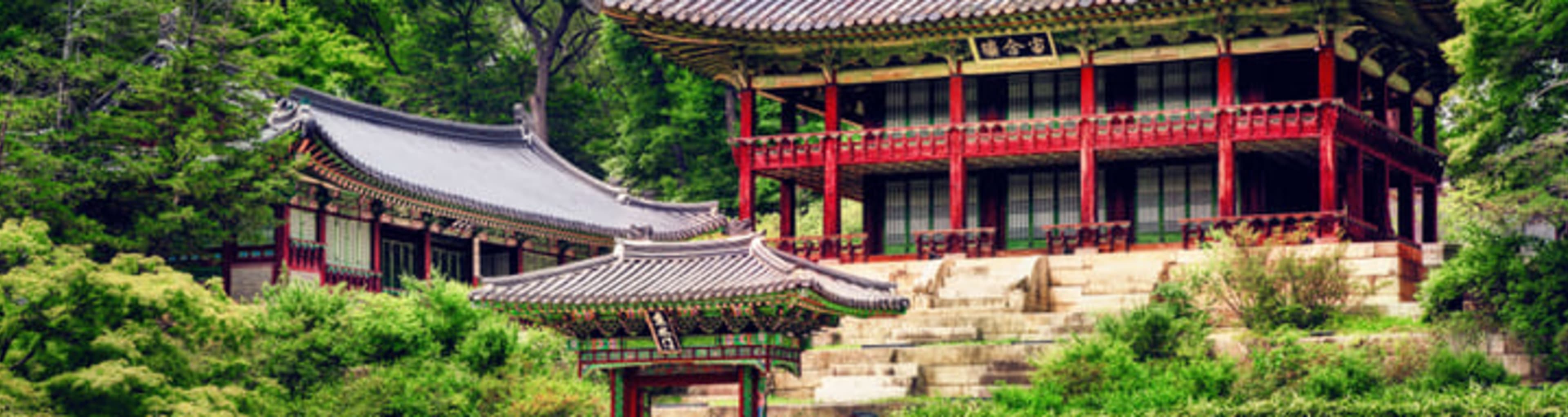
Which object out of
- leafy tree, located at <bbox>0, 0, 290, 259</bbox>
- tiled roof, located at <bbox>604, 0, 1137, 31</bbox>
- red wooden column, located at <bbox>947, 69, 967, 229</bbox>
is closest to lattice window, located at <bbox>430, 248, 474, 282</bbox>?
tiled roof, located at <bbox>604, 0, 1137, 31</bbox>

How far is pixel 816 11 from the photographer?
42.2 meters

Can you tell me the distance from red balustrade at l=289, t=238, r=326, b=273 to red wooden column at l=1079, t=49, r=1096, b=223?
12.4m

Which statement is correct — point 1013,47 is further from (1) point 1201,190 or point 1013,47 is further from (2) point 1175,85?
(1) point 1201,190

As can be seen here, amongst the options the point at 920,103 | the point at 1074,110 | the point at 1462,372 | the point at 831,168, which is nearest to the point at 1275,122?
the point at 1074,110

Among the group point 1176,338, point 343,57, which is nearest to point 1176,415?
point 1176,338

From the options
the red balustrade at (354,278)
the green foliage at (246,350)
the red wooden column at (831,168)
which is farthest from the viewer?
the red wooden column at (831,168)

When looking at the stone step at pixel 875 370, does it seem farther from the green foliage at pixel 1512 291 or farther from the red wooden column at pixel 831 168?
the red wooden column at pixel 831 168

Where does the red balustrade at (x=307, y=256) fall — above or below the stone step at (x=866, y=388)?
above

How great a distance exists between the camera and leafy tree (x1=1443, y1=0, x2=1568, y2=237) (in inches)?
1203

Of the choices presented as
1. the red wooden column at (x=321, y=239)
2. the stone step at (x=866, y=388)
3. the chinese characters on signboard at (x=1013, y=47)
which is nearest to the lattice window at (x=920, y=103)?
the chinese characters on signboard at (x=1013, y=47)

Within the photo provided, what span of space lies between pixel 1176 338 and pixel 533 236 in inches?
698

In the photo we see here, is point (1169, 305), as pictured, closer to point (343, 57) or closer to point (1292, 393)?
point (1292, 393)

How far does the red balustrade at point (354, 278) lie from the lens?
39781 millimetres

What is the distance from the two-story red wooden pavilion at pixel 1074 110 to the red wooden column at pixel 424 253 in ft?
17.1
